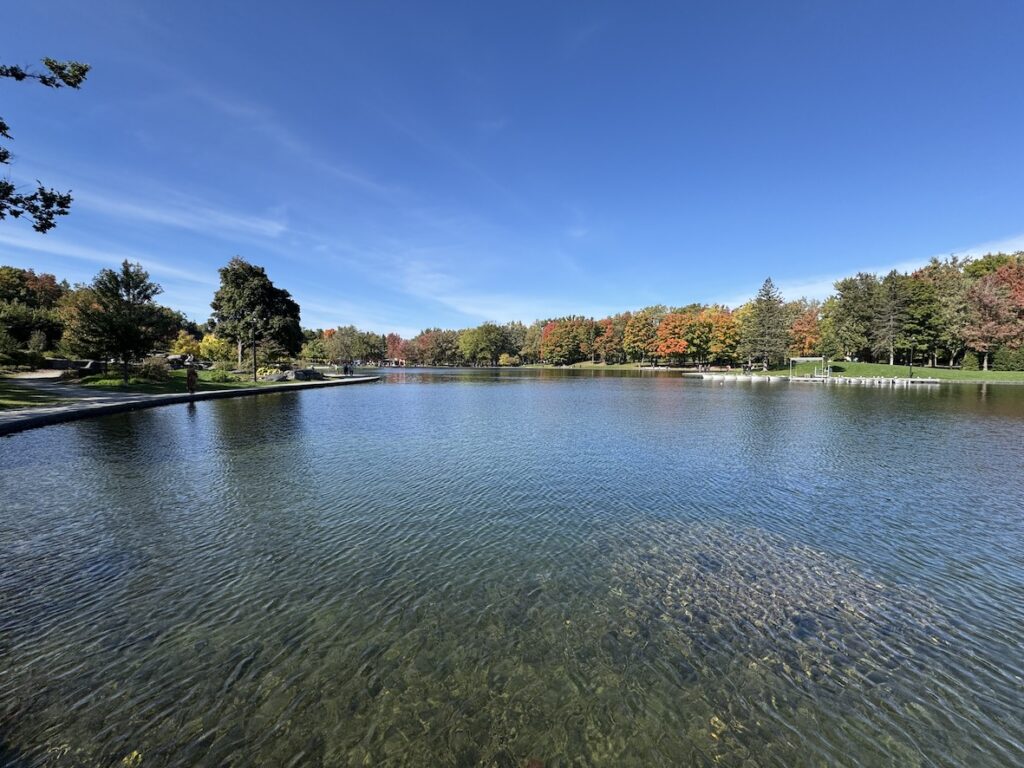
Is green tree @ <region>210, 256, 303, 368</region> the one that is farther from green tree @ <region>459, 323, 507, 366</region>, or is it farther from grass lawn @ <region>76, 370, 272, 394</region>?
green tree @ <region>459, 323, 507, 366</region>

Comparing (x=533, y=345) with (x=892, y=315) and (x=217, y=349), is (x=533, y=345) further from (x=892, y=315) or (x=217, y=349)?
(x=217, y=349)

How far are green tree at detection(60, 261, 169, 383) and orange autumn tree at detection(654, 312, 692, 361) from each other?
82374 mm

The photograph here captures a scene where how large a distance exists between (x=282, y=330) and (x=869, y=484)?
53.3 metres

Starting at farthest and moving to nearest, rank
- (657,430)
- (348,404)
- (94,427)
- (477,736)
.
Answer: (348,404), (657,430), (94,427), (477,736)

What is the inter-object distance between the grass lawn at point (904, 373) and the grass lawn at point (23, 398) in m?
74.6

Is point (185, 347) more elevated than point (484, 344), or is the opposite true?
point (484, 344)

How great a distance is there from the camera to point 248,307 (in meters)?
48.0

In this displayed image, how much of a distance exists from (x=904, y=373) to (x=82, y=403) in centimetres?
8064

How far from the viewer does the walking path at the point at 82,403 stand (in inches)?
705

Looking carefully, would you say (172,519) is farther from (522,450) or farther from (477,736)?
(522,450)

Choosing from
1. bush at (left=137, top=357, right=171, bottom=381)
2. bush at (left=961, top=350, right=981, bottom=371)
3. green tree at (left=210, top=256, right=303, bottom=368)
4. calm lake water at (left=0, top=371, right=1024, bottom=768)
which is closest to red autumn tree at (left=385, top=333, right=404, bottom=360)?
green tree at (left=210, top=256, right=303, bottom=368)

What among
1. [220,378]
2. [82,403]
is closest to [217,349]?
[220,378]

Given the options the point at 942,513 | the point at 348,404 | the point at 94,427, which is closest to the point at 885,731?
the point at 942,513

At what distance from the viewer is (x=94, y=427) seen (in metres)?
18.3
